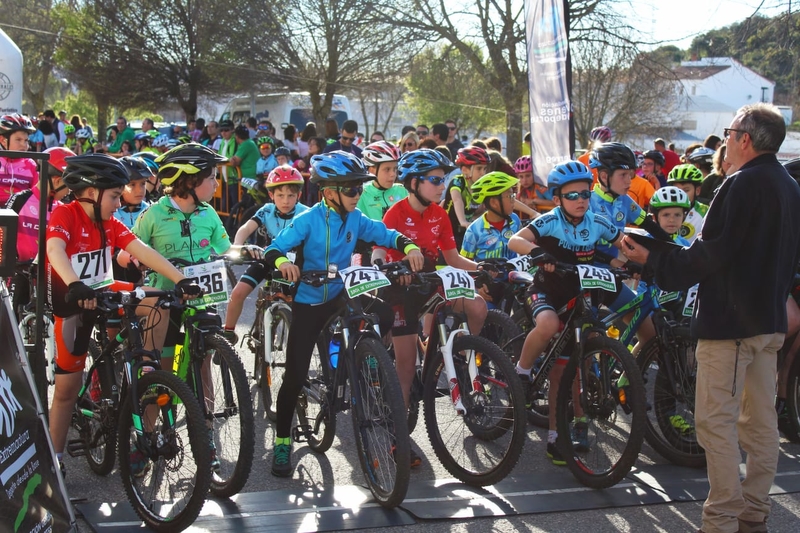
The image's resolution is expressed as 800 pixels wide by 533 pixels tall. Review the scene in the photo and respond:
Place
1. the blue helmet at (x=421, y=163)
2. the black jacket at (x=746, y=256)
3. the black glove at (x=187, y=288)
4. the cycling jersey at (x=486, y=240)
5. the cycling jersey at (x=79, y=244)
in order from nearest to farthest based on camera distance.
Result: the black jacket at (x=746, y=256) < the black glove at (x=187, y=288) < the cycling jersey at (x=79, y=244) < the blue helmet at (x=421, y=163) < the cycling jersey at (x=486, y=240)

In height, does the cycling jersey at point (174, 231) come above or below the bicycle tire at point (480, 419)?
above

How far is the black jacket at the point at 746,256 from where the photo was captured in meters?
4.26

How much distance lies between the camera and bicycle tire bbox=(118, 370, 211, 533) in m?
4.48

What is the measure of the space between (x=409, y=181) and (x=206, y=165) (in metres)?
1.42

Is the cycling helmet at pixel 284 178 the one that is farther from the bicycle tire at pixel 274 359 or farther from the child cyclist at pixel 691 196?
the child cyclist at pixel 691 196

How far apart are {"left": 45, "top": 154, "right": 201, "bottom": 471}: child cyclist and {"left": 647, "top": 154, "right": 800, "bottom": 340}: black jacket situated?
266 centimetres


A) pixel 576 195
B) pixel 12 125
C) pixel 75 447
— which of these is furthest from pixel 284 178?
pixel 12 125

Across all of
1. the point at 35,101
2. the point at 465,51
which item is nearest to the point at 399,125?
the point at 35,101

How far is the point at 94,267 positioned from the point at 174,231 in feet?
Result: 2.61

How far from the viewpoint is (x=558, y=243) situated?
19.7 ft

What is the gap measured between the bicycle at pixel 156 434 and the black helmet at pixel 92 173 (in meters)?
0.68

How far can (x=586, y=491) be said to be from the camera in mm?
5383

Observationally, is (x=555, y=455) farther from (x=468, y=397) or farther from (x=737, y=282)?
(x=737, y=282)

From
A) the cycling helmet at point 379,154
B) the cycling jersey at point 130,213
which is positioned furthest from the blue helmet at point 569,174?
the cycling jersey at point 130,213
